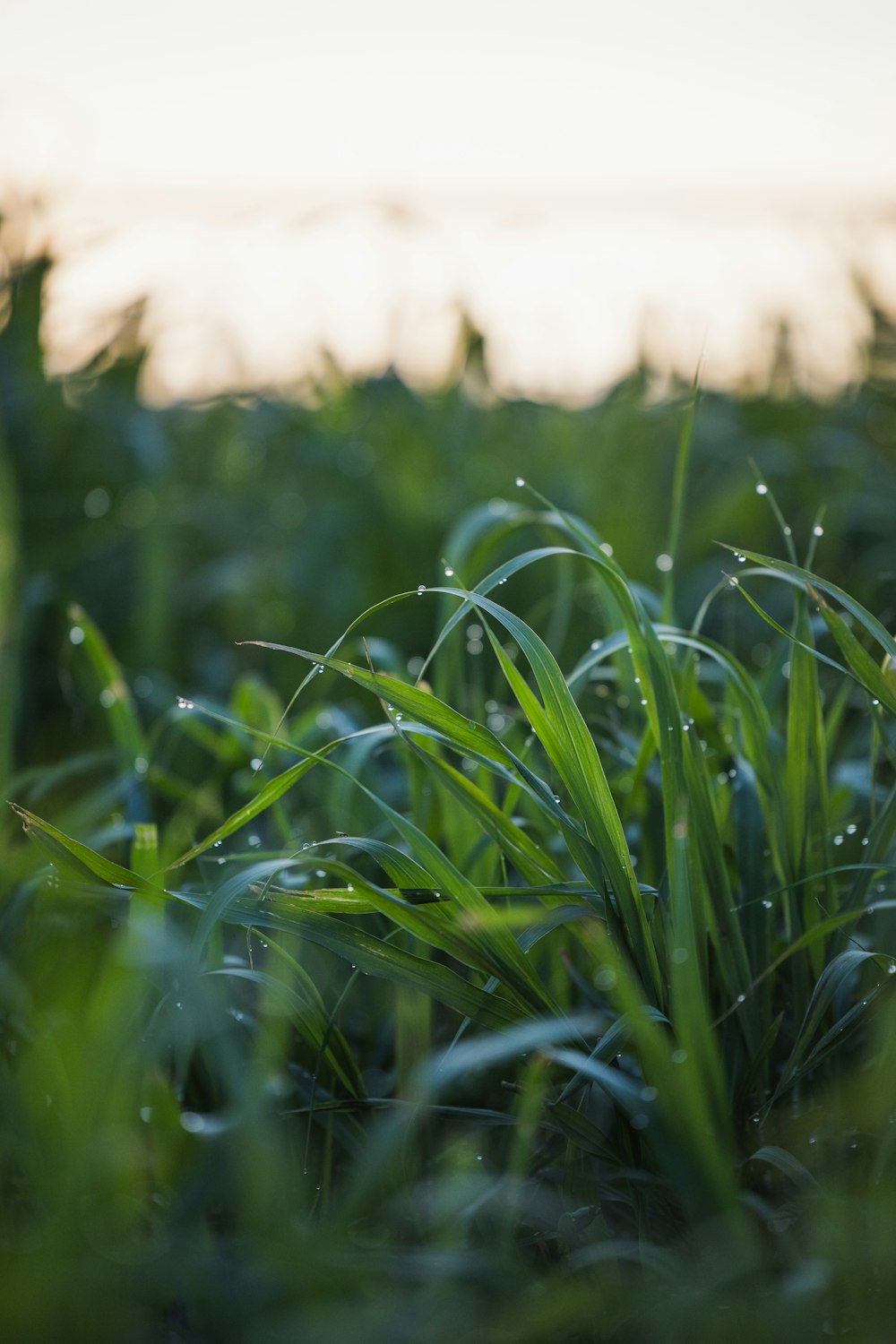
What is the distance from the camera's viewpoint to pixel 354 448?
1.82 m

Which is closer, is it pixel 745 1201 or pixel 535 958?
pixel 745 1201

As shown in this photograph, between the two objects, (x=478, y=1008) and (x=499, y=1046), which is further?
(x=478, y=1008)

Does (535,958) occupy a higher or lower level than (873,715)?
lower

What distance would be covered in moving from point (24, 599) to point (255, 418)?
944mm

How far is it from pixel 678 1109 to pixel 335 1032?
0.25 metres

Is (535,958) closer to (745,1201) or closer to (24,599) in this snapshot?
(745,1201)

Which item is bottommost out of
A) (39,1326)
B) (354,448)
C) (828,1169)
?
(828,1169)

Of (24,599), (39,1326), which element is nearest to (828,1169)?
(39,1326)

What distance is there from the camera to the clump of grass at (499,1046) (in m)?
0.49

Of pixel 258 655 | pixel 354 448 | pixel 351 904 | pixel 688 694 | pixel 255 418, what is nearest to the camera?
pixel 351 904

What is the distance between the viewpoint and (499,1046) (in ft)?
1.59

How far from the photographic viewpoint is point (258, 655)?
4.84ft

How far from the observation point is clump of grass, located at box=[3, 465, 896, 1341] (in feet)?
1.60

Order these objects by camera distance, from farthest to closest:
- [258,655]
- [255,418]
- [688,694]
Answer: [255,418], [258,655], [688,694]
